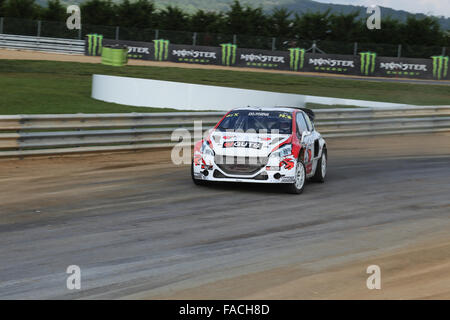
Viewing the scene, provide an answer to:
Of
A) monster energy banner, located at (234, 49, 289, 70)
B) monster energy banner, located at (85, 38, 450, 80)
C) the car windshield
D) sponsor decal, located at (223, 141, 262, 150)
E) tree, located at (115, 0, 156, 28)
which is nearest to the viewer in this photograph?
sponsor decal, located at (223, 141, 262, 150)

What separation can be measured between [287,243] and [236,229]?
0.86 metres

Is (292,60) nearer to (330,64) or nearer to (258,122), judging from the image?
(330,64)

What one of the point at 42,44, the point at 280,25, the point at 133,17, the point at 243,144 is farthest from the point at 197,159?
the point at 133,17

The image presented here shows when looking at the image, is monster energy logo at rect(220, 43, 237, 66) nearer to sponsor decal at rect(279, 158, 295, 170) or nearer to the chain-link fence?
the chain-link fence

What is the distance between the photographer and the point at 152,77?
122ft

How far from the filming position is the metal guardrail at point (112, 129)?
1377cm

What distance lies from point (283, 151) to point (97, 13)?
53.7m

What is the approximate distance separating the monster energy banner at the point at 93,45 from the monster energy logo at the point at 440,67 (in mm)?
23149

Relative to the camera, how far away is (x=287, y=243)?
7.99 m

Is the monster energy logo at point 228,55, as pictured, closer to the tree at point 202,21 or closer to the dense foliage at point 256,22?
the dense foliage at point 256,22

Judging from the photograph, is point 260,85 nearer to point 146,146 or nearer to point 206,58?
point 206,58

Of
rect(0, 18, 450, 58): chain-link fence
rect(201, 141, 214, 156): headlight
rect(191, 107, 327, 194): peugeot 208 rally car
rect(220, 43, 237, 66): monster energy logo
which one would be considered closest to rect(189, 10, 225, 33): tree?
rect(0, 18, 450, 58): chain-link fence

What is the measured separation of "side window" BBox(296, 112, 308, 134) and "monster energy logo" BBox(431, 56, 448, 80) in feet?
118

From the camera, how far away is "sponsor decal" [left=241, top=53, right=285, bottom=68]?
160 ft
